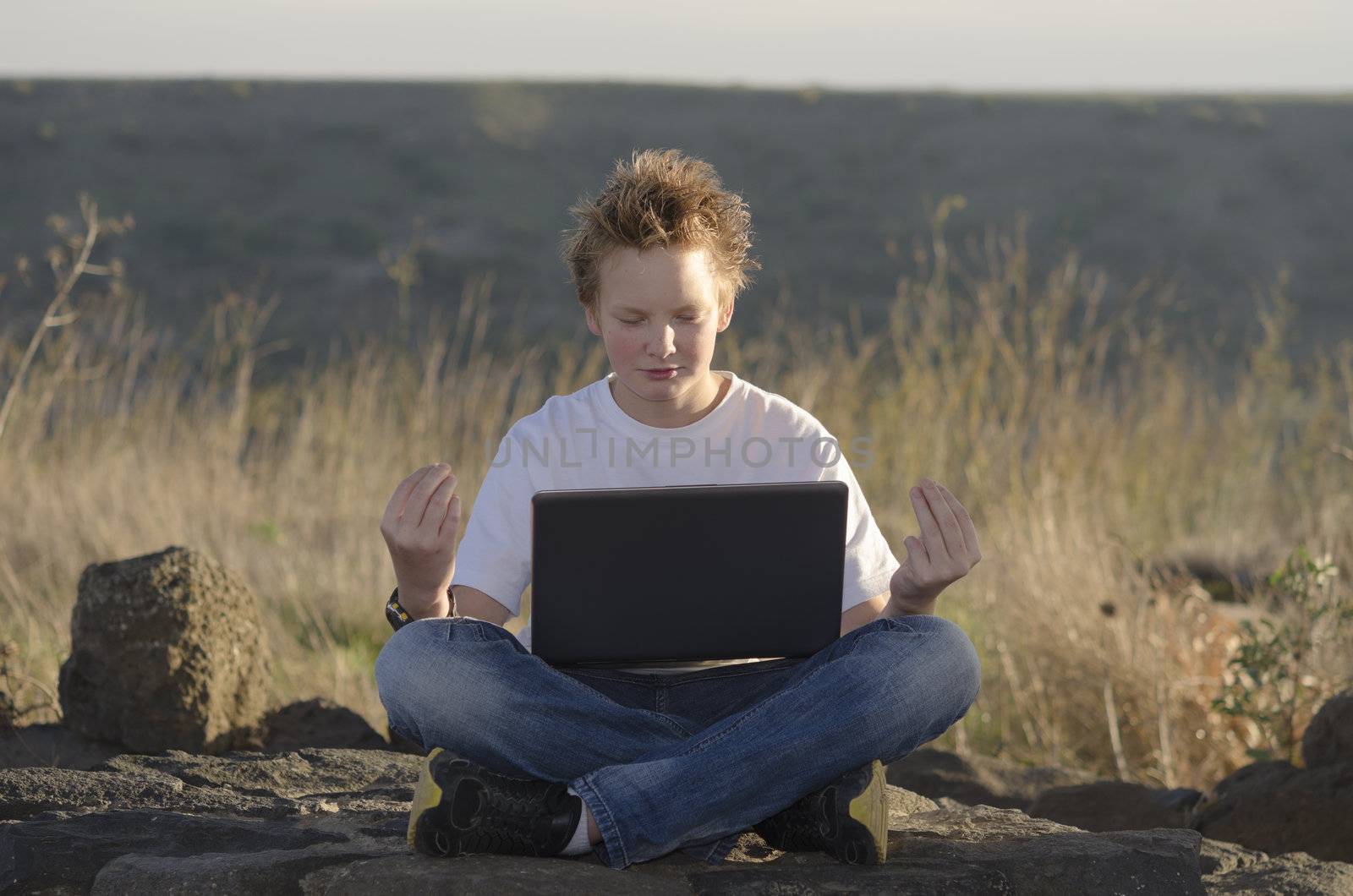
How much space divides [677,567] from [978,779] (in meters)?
1.54

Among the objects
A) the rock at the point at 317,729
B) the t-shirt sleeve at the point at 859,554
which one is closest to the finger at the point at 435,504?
the t-shirt sleeve at the point at 859,554

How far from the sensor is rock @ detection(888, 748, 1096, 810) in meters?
3.56

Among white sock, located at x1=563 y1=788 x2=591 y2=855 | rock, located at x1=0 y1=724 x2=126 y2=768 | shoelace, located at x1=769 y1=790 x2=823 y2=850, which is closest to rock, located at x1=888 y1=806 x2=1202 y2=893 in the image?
shoelace, located at x1=769 y1=790 x2=823 y2=850

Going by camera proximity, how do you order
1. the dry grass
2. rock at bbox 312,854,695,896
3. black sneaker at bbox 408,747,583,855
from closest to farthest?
rock at bbox 312,854,695,896, black sneaker at bbox 408,747,583,855, the dry grass

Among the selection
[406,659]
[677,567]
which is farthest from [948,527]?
[406,659]

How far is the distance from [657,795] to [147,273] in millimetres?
20755

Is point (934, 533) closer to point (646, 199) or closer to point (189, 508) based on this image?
point (646, 199)

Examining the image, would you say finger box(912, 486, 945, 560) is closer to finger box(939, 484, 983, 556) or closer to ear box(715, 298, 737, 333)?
finger box(939, 484, 983, 556)

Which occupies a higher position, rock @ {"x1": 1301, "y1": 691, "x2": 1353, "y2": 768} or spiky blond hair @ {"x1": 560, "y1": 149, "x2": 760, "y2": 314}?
spiky blond hair @ {"x1": 560, "y1": 149, "x2": 760, "y2": 314}

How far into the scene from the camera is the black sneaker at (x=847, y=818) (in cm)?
237

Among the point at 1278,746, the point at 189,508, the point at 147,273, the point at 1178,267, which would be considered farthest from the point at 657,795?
the point at 1178,267

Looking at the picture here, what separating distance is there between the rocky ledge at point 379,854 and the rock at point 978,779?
519mm

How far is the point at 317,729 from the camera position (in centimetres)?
365

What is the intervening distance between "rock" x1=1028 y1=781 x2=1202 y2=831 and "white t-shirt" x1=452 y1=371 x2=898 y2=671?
1065mm
